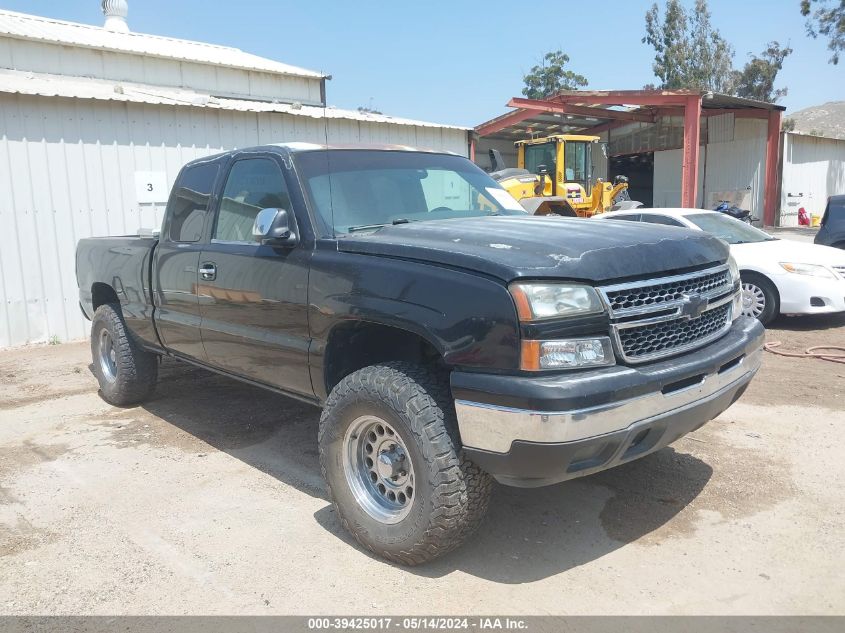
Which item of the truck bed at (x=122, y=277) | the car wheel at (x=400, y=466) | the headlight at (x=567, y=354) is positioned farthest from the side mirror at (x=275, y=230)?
the truck bed at (x=122, y=277)

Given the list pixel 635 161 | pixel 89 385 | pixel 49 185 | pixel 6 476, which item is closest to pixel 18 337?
pixel 49 185

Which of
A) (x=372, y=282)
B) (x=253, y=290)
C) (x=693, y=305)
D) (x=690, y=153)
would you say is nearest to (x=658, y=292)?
(x=693, y=305)

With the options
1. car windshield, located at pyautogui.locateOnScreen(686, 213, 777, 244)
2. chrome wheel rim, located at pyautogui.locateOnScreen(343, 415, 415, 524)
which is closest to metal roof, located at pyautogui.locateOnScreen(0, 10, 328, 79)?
car windshield, located at pyautogui.locateOnScreen(686, 213, 777, 244)

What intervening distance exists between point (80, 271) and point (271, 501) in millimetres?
3675

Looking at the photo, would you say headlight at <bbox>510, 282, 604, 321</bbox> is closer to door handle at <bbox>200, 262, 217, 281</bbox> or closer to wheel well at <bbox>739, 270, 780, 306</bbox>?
door handle at <bbox>200, 262, 217, 281</bbox>

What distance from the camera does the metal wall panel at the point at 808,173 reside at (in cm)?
2438

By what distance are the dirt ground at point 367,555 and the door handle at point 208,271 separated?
Answer: 4.13ft

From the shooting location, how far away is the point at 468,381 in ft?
9.57

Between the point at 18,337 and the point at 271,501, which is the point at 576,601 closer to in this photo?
the point at 271,501

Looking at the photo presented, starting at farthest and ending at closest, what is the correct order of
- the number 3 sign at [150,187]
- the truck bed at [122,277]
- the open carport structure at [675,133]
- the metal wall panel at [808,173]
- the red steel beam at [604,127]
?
1. the red steel beam at [604,127]
2. the metal wall panel at [808,173]
3. the open carport structure at [675,133]
4. the number 3 sign at [150,187]
5. the truck bed at [122,277]

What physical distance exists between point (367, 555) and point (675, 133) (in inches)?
1063

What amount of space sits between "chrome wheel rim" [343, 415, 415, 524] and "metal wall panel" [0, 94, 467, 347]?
19.8 ft

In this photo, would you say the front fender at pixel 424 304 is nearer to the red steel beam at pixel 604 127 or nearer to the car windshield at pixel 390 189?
the car windshield at pixel 390 189

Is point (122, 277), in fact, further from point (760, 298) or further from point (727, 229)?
point (727, 229)
